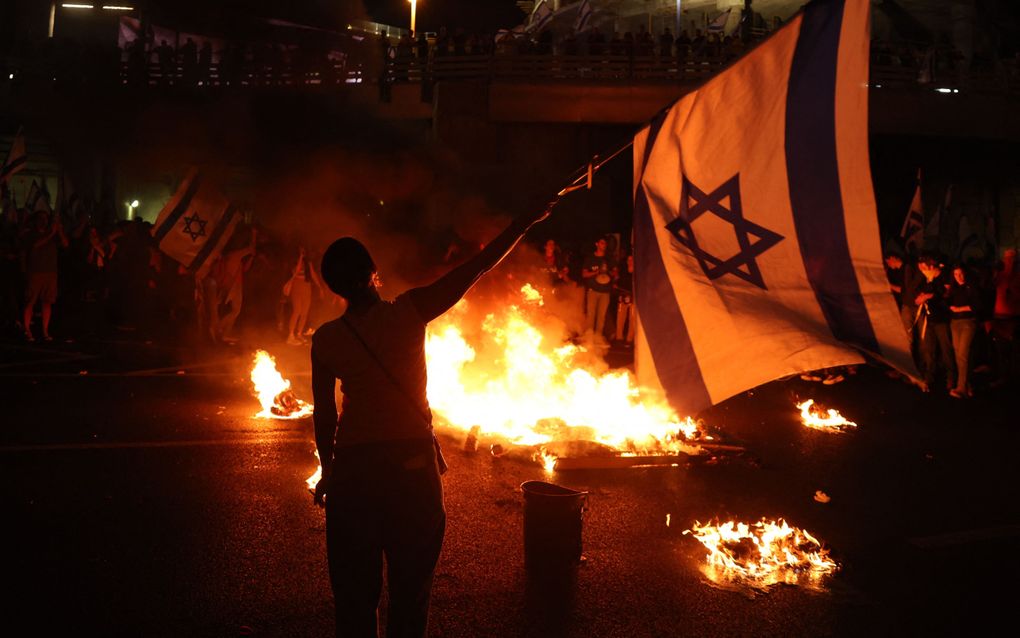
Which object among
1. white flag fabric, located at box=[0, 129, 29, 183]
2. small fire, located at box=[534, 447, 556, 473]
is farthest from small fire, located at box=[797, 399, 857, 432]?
white flag fabric, located at box=[0, 129, 29, 183]

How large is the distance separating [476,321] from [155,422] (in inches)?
225

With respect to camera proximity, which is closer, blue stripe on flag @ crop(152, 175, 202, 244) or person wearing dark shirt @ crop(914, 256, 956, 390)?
person wearing dark shirt @ crop(914, 256, 956, 390)

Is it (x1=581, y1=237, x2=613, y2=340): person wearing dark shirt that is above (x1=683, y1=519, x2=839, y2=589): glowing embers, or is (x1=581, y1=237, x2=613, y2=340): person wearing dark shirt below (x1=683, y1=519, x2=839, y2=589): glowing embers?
above

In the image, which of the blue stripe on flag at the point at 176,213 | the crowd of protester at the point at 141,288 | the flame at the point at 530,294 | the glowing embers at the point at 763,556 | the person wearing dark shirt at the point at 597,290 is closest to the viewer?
the glowing embers at the point at 763,556

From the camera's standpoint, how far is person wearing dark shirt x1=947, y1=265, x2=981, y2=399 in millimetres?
9672

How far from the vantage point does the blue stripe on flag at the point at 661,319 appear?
307 centimetres

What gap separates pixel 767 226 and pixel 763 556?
2202mm

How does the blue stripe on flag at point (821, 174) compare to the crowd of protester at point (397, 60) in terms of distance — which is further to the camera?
the crowd of protester at point (397, 60)

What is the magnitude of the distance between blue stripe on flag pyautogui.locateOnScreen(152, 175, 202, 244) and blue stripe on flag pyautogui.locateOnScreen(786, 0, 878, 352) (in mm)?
9256

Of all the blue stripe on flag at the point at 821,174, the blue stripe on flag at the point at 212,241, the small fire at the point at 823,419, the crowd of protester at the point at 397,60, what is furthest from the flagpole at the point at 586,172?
the crowd of protester at the point at 397,60

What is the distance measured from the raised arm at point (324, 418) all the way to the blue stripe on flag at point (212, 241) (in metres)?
8.78

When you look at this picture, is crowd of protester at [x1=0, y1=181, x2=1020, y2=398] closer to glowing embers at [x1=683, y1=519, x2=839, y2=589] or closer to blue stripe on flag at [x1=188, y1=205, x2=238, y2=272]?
blue stripe on flag at [x1=188, y1=205, x2=238, y2=272]

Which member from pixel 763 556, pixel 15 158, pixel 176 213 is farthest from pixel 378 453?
pixel 15 158

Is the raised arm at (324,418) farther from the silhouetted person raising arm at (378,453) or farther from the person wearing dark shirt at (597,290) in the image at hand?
the person wearing dark shirt at (597,290)
